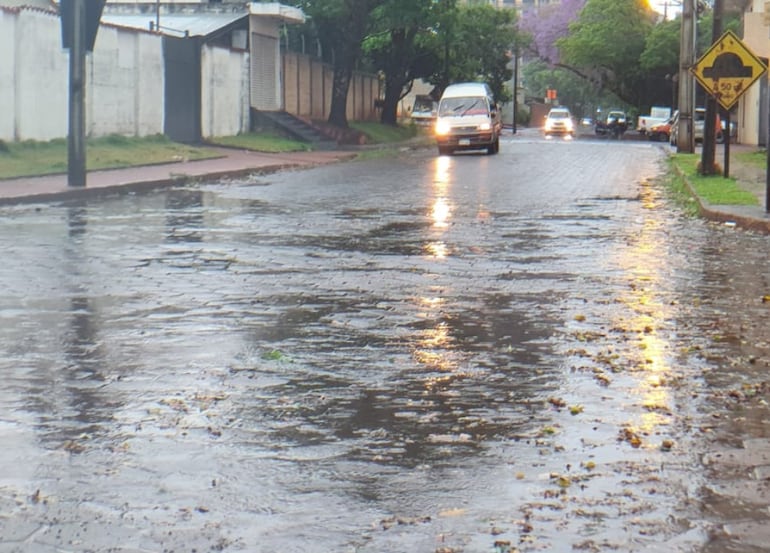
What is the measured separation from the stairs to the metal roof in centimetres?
314

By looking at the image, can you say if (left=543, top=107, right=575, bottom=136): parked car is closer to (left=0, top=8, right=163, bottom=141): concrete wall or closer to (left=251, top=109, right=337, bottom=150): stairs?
(left=251, top=109, right=337, bottom=150): stairs

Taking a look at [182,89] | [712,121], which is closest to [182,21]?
[182,89]

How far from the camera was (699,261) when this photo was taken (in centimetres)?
1312

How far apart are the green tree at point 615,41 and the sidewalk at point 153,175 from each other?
43386 mm

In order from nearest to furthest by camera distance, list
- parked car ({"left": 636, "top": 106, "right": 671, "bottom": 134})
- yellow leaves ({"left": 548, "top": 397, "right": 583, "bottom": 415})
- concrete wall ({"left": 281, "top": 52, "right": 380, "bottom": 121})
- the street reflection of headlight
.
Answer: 1. yellow leaves ({"left": 548, "top": 397, "right": 583, "bottom": 415})
2. the street reflection of headlight
3. concrete wall ({"left": 281, "top": 52, "right": 380, "bottom": 121})
4. parked car ({"left": 636, "top": 106, "right": 671, "bottom": 134})

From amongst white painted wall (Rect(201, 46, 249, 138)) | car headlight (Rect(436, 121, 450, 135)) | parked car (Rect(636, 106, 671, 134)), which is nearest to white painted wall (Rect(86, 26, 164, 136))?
white painted wall (Rect(201, 46, 249, 138))

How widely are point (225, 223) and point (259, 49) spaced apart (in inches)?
1149

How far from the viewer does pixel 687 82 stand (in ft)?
128

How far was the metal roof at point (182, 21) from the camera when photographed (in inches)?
1682

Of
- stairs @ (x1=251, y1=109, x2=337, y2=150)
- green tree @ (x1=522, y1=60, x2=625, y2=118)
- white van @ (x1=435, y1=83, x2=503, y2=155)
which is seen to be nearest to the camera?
white van @ (x1=435, y1=83, x2=503, y2=155)

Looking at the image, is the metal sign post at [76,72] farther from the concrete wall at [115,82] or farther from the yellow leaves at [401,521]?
the yellow leaves at [401,521]

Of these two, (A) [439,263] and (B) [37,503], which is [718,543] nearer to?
(B) [37,503]

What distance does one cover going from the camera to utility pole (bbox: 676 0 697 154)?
1512 inches

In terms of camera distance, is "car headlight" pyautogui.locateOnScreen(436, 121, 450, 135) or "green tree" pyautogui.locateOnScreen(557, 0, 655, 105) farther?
"green tree" pyautogui.locateOnScreen(557, 0, 655, 105)
